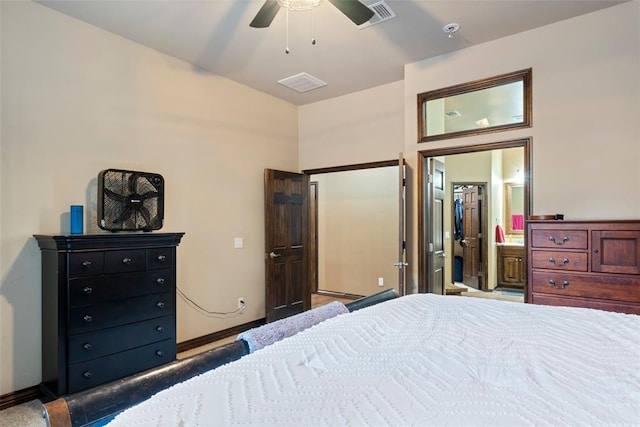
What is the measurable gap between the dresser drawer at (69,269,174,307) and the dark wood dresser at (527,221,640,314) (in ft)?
9.56

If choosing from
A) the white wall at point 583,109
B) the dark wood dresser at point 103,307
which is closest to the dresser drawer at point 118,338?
the dark wood dresser at point 103,307

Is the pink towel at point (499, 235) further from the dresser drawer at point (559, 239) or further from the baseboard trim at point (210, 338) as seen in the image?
the baseboard trim at point (210, 338)

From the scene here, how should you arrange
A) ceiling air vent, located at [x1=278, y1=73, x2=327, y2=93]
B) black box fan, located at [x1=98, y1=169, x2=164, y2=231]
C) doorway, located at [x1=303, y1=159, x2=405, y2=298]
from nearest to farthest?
black box fan, located at [x1=98, y1=169, x2=164, y2=231]
ceiling air vent, located at [x1=278, y1=73, x2=327, y2=93]
doorway, located at [x1=303, y1=159, x2=405, y2=298]

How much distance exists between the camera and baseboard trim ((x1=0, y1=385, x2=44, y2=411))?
246cm

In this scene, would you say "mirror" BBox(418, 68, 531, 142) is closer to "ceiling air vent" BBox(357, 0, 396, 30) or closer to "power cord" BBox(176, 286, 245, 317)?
"ceiling air vent" BBox(357, 0, 396, 30)

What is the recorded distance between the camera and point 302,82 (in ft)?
13.6

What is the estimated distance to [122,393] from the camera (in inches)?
37.4

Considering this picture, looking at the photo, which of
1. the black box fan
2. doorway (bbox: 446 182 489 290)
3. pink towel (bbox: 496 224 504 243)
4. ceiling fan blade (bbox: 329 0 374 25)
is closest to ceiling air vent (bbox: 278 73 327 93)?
ceiling fan blade (bbox: 329 0 374 25)

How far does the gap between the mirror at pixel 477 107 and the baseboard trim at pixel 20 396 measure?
395 cm

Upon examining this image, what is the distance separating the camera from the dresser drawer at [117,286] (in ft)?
8.05

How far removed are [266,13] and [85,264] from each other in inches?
82.9

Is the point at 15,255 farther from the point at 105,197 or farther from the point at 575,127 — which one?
the point at 575,127

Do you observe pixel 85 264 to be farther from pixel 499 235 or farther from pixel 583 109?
pixel 499 235

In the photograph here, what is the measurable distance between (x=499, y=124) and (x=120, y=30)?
3.52 metres
